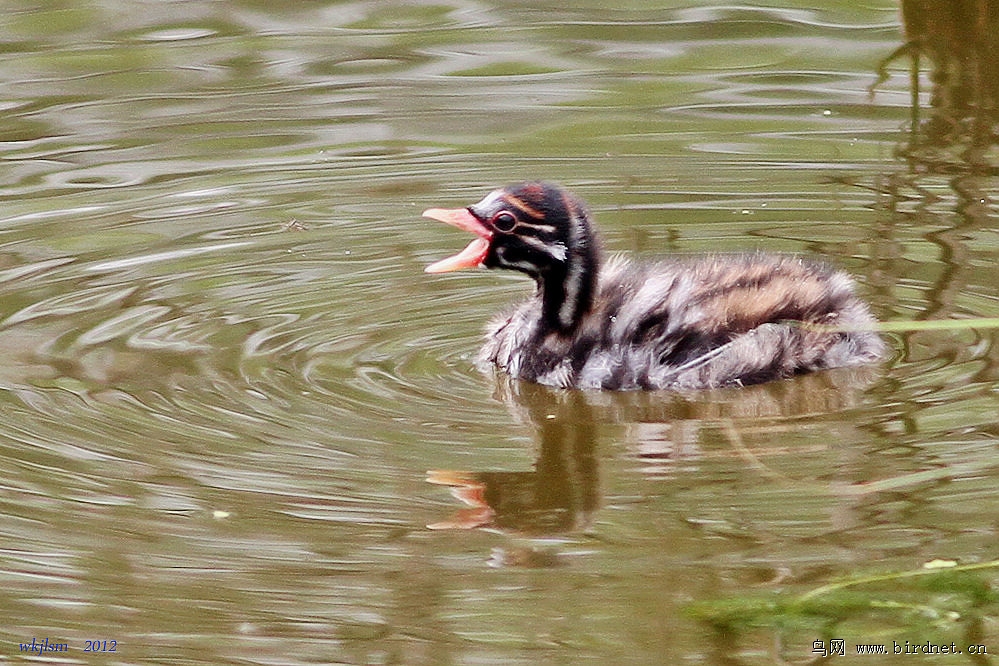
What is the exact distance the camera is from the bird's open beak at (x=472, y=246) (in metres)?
7.35

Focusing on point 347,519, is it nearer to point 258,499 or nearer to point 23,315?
point 258,499

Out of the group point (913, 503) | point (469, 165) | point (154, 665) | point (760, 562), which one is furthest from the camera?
point (469, 165)

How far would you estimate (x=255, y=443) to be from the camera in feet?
21.4

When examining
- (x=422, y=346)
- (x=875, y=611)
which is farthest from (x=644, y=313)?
(x=875, y=611)

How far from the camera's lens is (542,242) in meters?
7.43

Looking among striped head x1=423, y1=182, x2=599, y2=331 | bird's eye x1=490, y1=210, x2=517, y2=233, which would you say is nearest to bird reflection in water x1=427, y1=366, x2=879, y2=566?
striped head x1=423, y1=182, x2=599, y2=331

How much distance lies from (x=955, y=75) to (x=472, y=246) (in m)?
4.89

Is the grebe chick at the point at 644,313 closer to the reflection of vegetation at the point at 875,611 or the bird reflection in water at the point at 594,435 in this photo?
the bird reflection in water at the point at 594,435

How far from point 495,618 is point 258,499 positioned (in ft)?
3.74

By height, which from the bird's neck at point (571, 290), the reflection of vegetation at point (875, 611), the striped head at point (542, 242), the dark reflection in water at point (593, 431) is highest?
the striped head at point (542, 242)

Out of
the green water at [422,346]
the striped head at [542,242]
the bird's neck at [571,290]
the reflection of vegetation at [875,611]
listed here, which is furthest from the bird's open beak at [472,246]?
the reflection of vegetation at [875,611]

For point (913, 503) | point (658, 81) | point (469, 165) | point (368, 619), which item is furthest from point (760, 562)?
point (658, 81)

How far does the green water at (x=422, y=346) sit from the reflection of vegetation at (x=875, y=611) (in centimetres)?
2

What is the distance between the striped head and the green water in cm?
43
